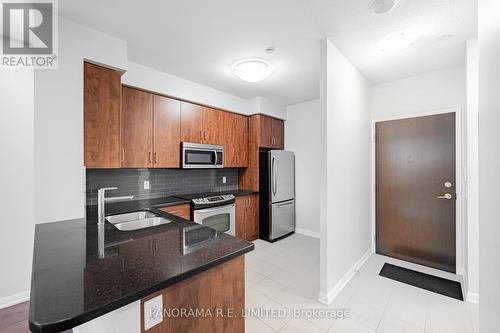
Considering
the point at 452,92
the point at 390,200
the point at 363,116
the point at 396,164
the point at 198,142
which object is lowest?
the point at 390,200

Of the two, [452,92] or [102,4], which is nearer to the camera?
[102,4]

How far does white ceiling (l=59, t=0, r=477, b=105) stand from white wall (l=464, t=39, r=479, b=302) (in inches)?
10.7

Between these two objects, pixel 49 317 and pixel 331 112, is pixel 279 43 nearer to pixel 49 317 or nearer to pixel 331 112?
pixel 331 112

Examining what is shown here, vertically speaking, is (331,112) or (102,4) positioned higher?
(102,4)

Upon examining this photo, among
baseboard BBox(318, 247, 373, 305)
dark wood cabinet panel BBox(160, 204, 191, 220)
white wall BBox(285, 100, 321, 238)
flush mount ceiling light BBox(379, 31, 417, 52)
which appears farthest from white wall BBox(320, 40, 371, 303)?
dark wood cabinet panel BBox(160, 204, 191, 220)

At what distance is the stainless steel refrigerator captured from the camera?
12.4 feet

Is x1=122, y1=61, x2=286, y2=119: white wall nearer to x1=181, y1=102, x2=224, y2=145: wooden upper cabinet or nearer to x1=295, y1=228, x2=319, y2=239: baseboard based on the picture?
x1=181, y1=102, x2=224, y2=145: wooden upper cabinet

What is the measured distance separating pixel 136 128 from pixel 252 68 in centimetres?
161

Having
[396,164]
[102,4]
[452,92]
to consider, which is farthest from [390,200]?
[102,4]

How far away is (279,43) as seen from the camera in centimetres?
216

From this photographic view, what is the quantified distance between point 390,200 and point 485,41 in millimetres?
2763

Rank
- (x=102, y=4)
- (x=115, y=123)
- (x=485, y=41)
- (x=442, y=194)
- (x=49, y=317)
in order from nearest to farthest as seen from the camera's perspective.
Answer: (x=49, y=317) < (x=485, y=41) < (x=102, y=4) < (x=115, y=123) < (x=442, y=194)

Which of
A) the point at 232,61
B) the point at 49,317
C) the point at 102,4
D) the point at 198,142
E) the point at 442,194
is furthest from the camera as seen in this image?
the point at 198,142

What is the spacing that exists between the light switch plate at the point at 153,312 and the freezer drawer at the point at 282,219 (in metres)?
3.00
